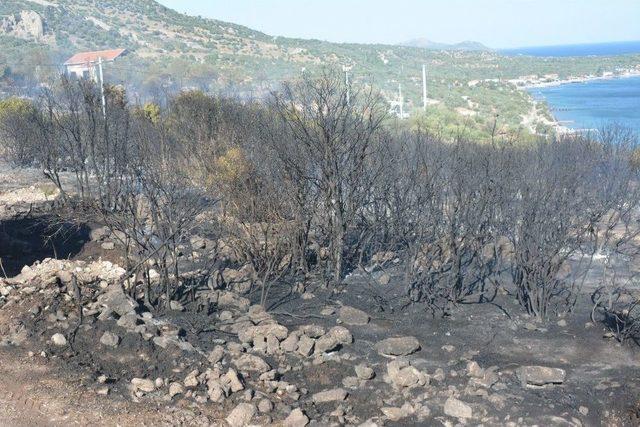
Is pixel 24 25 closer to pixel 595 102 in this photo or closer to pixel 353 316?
pixel 595 102

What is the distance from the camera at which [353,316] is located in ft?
35.7

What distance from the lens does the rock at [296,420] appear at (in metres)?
7.94

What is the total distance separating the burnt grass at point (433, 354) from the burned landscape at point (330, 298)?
3 centimetres

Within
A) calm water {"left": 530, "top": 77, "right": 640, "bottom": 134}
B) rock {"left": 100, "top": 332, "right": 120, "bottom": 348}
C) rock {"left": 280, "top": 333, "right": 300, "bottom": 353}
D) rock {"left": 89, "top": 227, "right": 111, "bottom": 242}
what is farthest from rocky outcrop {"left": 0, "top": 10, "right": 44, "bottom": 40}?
rock {"left": 280, "top": 333, "right": 300, "bottom": 353}

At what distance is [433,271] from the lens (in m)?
12.9

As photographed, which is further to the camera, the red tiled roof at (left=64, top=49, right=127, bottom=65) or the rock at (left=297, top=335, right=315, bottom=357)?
the red tiled roof at (left=64, top=49, right=127, bottom=65)

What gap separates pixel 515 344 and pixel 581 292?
8.85ft

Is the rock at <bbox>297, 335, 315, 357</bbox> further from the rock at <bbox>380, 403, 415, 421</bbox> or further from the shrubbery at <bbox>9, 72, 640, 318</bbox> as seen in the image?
the shrubbery at <bbox>9, 72, 640, 318</bbox>

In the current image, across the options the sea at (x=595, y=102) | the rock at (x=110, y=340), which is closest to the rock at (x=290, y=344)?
the rock at (x=110, y=340)

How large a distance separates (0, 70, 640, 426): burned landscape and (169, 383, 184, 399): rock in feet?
0.11

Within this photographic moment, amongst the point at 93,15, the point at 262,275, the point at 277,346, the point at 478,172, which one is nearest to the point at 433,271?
the point at 478,172

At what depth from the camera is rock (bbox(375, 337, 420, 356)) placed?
9570 mm

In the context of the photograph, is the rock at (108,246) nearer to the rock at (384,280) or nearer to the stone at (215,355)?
the rock at (384,280)

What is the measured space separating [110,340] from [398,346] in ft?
13.0
